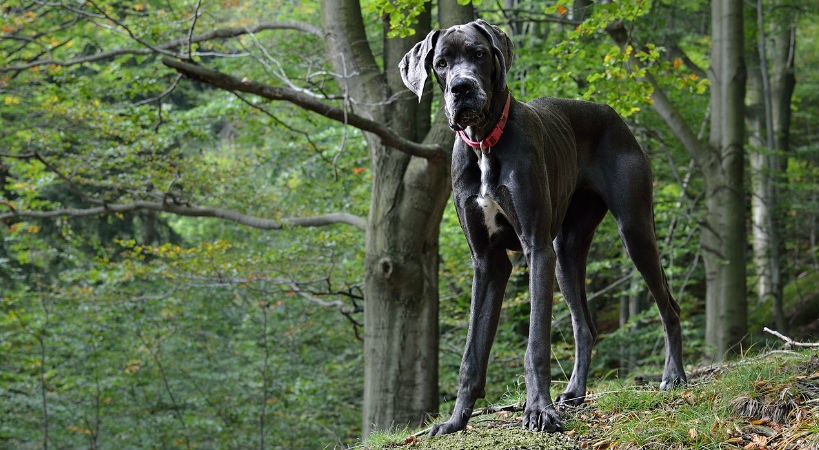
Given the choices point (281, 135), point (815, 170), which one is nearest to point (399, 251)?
point (281, 135)

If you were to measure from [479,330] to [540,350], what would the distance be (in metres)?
0.46

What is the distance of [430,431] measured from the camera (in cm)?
483

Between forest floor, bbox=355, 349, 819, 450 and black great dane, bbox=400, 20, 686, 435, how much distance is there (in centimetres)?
18

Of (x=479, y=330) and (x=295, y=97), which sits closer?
(x=479, y=330)

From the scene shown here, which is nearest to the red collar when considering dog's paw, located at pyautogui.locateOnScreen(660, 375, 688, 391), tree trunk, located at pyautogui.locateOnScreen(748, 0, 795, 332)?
dog's paw, located at pyautogui.locateOnScreen(660, 375, 688, 391)

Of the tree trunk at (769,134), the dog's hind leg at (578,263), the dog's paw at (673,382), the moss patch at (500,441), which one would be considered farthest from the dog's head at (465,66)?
the tree trunk at (769,134)

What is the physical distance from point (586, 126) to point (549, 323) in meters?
1.54

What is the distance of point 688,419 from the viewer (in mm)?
4402

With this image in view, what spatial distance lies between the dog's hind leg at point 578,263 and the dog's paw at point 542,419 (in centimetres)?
93

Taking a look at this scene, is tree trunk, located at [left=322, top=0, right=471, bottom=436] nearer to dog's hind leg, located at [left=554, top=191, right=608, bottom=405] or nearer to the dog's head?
dog's hind leg, located at [left=554, top=191, right=608, bottom=405]

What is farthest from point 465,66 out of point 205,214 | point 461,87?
point 205,214

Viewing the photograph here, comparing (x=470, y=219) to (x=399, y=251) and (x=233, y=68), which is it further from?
(x=233, y=68)

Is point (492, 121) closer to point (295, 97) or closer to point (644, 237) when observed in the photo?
point (644, 237)

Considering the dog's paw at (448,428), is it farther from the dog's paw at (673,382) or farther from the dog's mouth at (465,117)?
the dog's mouth at (465,117)
